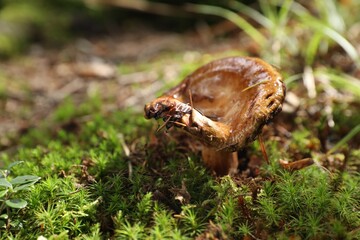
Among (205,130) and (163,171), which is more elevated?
(205,130)

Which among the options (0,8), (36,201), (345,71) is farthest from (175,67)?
(0,8)

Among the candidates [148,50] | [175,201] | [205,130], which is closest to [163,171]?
[175,201]

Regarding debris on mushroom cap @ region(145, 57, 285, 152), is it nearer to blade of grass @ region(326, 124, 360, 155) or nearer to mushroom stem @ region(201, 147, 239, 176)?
mushroom stem @ region(201, 147, 239, 176)

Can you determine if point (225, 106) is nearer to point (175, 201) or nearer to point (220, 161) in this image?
point (220, 161)

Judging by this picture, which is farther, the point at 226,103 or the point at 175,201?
the point at 226,103

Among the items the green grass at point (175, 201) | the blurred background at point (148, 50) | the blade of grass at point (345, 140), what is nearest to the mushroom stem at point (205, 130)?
the green grass at point (175, 201)

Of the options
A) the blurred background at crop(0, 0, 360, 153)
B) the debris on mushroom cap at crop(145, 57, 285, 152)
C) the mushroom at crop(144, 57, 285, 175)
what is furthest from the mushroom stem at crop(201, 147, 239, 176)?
the blurred background at crop(0, 0, 360, 153)

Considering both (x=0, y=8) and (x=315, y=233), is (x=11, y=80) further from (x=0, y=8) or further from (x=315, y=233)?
(x=315, y=233)

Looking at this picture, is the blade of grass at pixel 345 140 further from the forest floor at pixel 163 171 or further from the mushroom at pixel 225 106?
the mushroom at pixel 225 106
